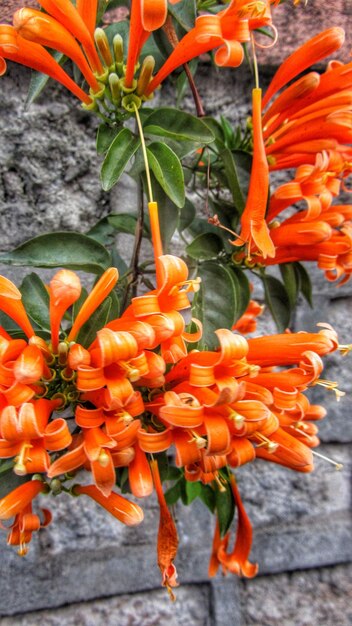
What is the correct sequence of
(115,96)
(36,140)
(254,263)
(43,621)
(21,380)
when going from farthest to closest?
(43,621) < (36,140) < (254,263) < (115,96) < (21,380)

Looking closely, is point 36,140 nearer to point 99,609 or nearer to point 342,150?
point 342,150

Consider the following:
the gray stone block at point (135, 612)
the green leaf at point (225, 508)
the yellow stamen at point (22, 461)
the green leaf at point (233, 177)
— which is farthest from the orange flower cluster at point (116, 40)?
the gray stone block at point (135, 612)

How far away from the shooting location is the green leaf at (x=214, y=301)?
0.56 meters

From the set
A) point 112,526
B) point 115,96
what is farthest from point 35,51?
point 112,526

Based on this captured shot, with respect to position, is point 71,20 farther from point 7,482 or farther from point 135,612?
point 135,612

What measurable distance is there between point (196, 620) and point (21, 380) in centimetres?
76

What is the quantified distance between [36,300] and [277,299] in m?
0.32

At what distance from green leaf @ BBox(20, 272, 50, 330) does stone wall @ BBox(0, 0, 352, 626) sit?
27 centimetres

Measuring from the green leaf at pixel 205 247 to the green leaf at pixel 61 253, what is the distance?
100 mm

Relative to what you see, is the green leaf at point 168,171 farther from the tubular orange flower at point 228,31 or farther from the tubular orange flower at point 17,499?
the tubular orange flower at point 17,499

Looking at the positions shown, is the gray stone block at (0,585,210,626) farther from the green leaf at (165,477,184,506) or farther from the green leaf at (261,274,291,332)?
the green leaf at (261,274,291,332)

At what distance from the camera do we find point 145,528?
2.96 ft

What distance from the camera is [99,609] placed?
872 millimetres

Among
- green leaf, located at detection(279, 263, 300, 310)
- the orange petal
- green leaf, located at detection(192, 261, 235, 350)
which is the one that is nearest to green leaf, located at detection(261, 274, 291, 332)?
green leaf, located at detection(279, 263, 300, 310)
